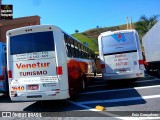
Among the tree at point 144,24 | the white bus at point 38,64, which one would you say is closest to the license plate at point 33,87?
the white bus at point 38,64

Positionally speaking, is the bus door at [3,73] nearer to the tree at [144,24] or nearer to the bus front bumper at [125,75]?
the bus front bumper at [125,75]

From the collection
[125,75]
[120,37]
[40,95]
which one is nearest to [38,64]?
[40,95]

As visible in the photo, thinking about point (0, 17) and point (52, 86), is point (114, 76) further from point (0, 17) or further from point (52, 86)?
point (0, 17)

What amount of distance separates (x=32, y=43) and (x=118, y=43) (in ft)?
20.0

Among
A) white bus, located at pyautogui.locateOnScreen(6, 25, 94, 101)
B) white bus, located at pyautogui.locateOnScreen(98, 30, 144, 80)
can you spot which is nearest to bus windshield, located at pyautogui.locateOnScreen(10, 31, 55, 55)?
white bus, located at pyautogui.locateOnScreen(6, 25, 94, 101)

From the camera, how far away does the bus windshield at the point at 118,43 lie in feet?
46.2

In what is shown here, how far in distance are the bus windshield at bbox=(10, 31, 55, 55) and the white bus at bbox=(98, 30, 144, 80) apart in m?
5.60

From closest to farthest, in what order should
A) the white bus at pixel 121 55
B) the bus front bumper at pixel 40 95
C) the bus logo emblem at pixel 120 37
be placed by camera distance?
1. the bus front bumper at pixel 40 95
2. the white bus at pixel 121 55
3. the bus logo emblem at pixel 120 37

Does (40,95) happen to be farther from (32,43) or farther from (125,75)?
(125,75)

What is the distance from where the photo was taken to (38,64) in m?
9.25

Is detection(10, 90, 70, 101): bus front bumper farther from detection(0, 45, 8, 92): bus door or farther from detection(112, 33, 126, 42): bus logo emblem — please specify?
detection(112, 33, 126, 42): bus logo emblem

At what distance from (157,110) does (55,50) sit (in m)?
3.88

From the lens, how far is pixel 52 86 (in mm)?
8953

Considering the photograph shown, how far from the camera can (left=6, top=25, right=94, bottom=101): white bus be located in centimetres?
900
